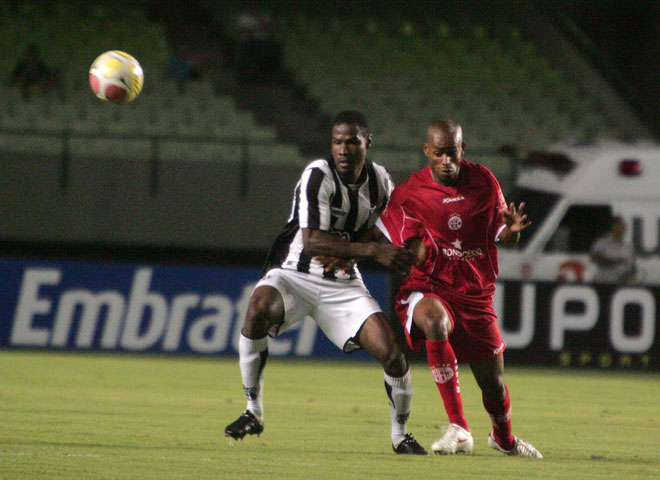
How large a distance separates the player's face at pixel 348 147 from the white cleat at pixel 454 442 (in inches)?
66.9

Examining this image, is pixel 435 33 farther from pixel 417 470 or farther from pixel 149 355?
pixel 417 470

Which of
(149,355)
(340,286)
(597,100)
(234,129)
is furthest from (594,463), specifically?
(597,100)

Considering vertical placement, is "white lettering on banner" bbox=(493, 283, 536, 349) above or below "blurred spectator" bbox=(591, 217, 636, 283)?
below

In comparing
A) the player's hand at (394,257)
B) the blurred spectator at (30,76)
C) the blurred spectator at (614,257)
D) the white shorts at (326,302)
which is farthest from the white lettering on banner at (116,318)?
the player's hand at (394,257)

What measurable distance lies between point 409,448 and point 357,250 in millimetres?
1223

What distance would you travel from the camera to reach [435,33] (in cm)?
2273

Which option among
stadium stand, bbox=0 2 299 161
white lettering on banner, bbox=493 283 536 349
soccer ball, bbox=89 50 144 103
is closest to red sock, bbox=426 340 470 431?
soccer ball, bbox=89 50 144 103

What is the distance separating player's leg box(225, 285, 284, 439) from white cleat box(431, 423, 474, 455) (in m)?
1.13

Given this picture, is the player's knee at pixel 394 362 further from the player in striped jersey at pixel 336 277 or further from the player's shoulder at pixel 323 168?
the player's shoulder at pixel 323 168

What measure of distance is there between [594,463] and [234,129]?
13.3 metres

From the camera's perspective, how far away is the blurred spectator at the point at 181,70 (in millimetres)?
19719

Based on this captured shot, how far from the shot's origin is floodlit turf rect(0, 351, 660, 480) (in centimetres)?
614

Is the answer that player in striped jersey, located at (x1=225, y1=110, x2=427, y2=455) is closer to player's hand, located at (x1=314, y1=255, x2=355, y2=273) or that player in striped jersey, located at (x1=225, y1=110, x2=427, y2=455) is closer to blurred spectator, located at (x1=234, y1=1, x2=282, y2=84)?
player's hand, located at (x1=314, y1=255, x2=355, y2=273)

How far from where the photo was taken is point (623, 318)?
1446 centimetres
